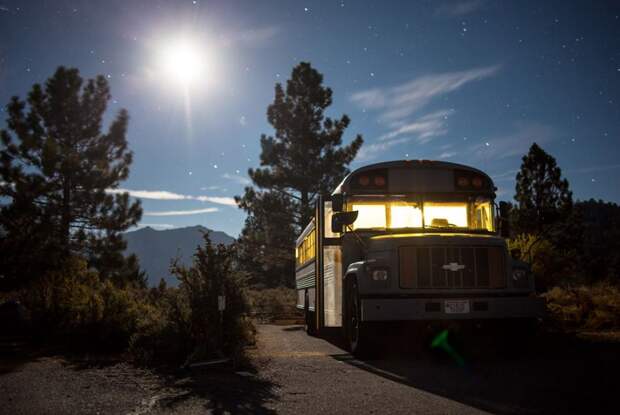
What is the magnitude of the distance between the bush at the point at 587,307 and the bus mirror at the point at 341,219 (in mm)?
6449

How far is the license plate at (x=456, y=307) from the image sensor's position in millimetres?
7449

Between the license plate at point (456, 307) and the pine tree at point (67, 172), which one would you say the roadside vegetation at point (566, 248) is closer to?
the license plate at point (456, 307)

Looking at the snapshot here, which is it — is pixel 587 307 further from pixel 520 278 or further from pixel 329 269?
pixel 329 269

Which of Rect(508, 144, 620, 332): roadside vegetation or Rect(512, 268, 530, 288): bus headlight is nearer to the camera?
Rect(512, 268, 530, 288): bus headlight

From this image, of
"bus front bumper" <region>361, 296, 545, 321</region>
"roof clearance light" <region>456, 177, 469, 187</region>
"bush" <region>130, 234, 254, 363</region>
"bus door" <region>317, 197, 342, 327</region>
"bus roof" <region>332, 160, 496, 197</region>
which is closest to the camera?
"bus front bumper" <region>361, 296, 545, 321</region>

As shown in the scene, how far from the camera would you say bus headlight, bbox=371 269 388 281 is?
7559mm

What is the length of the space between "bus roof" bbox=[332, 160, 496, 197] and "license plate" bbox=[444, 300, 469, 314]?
2.09m

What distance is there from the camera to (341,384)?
595cm

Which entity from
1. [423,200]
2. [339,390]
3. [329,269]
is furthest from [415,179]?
[339,390]

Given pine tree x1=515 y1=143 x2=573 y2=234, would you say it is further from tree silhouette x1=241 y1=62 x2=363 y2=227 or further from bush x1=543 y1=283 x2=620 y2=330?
bush x1=543 y1=283 x2=620 y2=330

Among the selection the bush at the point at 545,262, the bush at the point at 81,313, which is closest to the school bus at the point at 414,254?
the bush at the point at 81,313

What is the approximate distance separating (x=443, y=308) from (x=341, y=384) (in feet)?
7.18

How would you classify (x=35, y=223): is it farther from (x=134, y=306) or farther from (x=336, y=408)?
(x=336, y=408)

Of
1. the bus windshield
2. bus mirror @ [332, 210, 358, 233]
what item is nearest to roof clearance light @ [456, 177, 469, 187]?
the bus windshield
